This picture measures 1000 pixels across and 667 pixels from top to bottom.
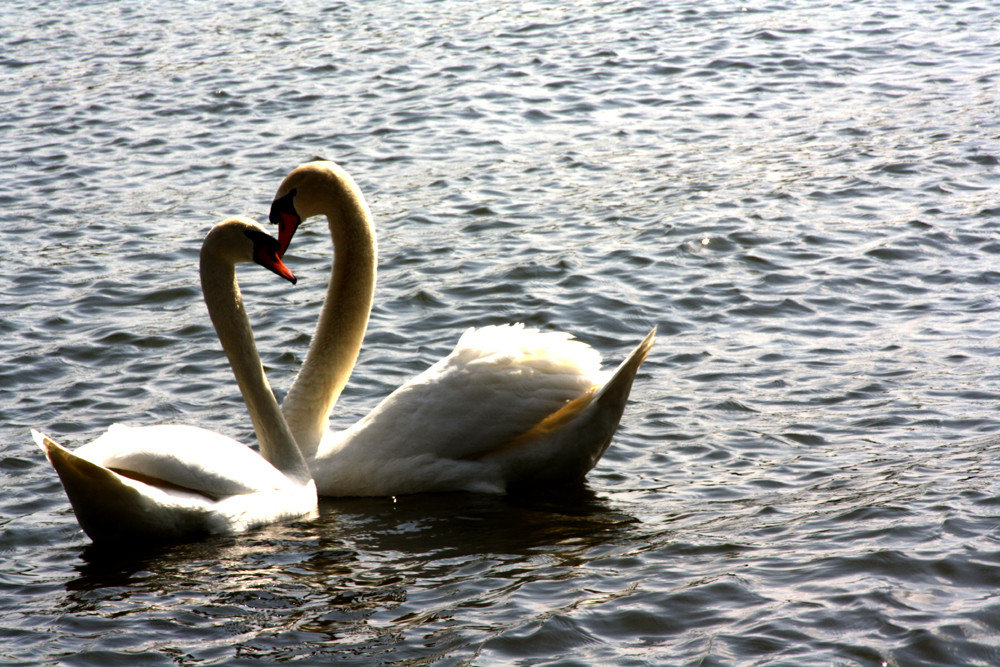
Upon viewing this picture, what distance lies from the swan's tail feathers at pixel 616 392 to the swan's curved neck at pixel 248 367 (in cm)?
145

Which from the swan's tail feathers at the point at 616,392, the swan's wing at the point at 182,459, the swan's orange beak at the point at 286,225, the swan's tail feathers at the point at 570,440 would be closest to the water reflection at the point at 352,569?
the swan's tail feathers at the point at 570,440

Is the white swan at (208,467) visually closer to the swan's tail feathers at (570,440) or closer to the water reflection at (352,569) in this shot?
the water reflection at (352,569)

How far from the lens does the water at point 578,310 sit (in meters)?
4.48

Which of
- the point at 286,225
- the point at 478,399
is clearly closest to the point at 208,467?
the point at 478,399

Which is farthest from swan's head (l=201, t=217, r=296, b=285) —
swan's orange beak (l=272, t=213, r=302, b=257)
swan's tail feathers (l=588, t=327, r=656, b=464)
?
swan's tail feathers (l=588, t=327, r=656, b=464)

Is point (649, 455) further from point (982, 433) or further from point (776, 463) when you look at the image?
point (982, 433)

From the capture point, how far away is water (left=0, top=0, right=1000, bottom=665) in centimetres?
448

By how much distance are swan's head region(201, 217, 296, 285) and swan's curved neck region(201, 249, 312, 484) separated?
2.9 inches

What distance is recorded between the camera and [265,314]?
8242 millimetres

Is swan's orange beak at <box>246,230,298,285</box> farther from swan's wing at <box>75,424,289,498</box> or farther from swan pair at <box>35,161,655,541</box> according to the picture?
swan's wing at <box>75,424,289,498</box>

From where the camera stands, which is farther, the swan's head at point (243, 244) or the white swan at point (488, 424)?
the white swan at point (488, 424)

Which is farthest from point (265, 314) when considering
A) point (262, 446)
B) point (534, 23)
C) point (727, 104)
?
point (534, 23)

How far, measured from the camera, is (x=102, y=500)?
4898 mm

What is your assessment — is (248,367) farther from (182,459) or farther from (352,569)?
(352,569)
